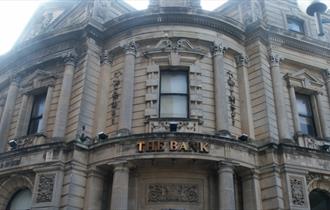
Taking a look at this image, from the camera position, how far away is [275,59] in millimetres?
21641

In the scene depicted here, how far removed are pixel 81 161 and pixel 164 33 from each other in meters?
7.32

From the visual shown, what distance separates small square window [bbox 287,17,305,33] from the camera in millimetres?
25134

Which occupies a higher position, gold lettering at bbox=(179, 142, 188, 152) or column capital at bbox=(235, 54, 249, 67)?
column capital at bbox=(235, 54, 249, 67)

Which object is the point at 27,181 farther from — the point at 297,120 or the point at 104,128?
the point at 297,120

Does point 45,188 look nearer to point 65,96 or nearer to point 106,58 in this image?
point 65,96

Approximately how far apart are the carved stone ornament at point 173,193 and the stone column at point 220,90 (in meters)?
2.84

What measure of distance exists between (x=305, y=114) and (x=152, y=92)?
8.09 m

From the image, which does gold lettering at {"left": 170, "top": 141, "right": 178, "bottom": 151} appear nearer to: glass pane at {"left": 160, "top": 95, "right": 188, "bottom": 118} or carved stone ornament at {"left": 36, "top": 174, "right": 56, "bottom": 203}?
glass pane at {"left": 160, "top": 95, "right": 188, "bottom": 118}

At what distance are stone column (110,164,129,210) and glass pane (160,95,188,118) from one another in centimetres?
325

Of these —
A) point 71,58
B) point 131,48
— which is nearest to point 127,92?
point 131,48

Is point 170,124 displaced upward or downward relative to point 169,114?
downward

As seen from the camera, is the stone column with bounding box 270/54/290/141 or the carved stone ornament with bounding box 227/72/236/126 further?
the carved stone ornament with bounding box 227/72/236/126

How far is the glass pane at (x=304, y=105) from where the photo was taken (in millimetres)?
21859

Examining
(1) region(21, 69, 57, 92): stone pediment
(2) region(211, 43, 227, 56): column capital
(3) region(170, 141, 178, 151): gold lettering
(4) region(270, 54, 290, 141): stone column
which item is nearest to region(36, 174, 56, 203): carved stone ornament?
(3) region(170, 141, 178, 151): gold lettering
